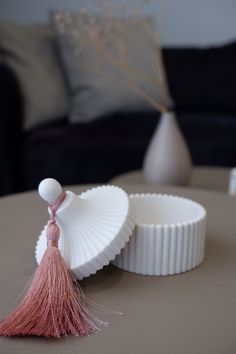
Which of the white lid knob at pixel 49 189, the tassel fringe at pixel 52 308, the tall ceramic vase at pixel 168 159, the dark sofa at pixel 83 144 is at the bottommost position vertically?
the dark sofa at pixel 83 144

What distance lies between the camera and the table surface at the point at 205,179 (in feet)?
4.71

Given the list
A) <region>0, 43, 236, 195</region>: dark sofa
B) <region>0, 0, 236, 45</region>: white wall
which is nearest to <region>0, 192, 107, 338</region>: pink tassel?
<region>0, 43, 236, 195</region>: dark sofa

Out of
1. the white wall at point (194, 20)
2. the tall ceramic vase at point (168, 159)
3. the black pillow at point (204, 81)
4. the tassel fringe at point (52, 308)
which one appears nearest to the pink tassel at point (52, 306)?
the tassel fringe at point (52, 308)

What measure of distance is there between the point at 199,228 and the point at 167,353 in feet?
0.72

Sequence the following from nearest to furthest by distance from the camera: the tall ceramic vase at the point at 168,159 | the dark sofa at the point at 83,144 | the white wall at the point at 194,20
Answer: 1. the tall ceramic vase at the point at 168,159
2. the dark sofa at the point at 83,144
3. the white wall at the point at 194,20

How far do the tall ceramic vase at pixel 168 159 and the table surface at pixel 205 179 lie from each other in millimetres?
64

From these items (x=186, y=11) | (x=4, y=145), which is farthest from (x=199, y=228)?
(x=186, y=11)

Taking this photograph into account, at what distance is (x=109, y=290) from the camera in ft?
2.07

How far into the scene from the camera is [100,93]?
2.32 metres

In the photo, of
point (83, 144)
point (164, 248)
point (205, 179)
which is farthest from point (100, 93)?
point (164, 248)

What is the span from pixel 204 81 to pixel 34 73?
2.85 ft

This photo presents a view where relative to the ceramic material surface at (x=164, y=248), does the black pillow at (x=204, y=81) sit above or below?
below

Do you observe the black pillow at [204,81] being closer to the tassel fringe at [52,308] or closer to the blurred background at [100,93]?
the blurred background at [100,93]

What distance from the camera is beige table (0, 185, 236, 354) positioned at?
51 cm
